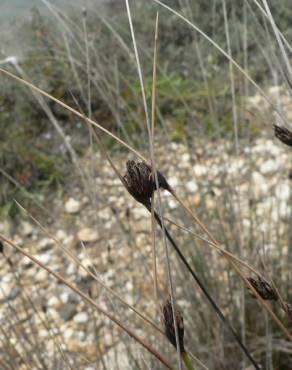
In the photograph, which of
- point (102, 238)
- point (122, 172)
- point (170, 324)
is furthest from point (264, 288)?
point (122, 172)

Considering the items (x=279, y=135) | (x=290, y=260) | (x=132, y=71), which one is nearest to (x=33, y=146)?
(x=132, y=71)

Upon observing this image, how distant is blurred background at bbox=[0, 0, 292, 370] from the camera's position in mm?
1082

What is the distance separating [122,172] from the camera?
1963 millimetres

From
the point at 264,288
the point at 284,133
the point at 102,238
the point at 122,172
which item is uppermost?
the point at 284,133

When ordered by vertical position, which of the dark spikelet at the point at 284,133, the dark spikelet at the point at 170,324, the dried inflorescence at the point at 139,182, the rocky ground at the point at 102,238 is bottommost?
the rocky ground at the point at 102,238

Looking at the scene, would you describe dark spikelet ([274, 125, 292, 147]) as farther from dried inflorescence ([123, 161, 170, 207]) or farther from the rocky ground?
the rocky ground

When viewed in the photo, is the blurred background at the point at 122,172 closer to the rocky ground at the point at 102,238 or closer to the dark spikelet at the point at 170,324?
the rocky ground at the point at 102,238

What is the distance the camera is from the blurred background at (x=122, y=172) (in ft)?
3.55

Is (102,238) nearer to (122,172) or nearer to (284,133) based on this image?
(122,172)

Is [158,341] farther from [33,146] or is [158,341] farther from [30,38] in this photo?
[30,38]

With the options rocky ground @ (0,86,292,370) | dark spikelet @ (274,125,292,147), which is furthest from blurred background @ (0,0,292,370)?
dark spikelet @ (274,125,292,147)

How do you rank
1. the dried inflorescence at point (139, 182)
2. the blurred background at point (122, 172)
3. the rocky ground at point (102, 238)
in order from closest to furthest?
the dried inflorescence at point (139, 182), the blurred background at point (122, 172), the rocky ground at point (102, 238)

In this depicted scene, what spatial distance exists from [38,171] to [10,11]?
134 cm

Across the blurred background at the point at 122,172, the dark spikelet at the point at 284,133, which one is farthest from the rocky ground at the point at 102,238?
the dark spikelet at the point at 284,133
